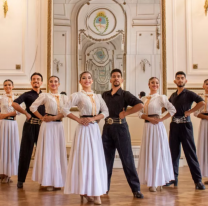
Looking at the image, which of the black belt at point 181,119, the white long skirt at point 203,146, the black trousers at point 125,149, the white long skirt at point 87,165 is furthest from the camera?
the white long skirt at point 203,146

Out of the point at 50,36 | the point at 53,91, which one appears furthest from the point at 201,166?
the point at 50,36

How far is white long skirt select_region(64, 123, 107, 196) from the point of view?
3302 millimetres

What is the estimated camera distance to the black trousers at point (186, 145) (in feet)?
13.8

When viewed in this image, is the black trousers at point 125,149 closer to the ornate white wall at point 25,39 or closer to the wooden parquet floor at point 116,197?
the wooden parquet floor at point 116,197

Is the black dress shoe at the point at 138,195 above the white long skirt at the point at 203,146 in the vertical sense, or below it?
below

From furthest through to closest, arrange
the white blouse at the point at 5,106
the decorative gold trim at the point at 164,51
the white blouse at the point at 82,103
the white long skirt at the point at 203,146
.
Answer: the decorative gold trim at the point at 164,51 < the white blouse at the point at 5,106 < the white long skirt at the point at 203,146 < the white blouse at the point at 82,103

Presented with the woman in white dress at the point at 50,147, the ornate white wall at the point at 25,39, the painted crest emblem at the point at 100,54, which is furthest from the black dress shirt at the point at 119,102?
the ornate white wall at the point at 25,39

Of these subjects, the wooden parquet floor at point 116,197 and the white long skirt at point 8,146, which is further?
the white long skirt at point 8,146

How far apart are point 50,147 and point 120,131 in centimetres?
99

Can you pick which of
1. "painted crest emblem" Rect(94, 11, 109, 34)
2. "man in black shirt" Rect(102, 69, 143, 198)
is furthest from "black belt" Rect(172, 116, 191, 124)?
"painted crest emblem" Rect(94, 11, 109, 34)

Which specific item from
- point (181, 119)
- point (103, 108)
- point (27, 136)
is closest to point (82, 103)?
point (103, 108)

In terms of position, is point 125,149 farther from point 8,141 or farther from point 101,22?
point 101,22

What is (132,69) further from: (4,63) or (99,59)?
(4,63)

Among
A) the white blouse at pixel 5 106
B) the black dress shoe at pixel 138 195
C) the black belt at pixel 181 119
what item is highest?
the white blouse at pixel 5 106
